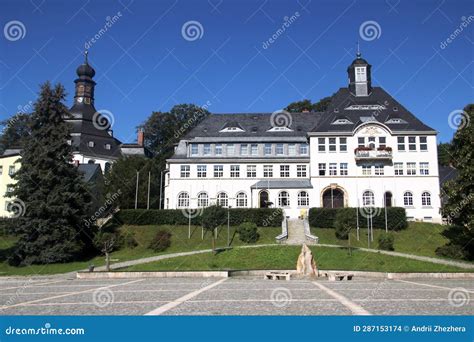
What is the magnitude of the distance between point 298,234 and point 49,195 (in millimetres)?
20541

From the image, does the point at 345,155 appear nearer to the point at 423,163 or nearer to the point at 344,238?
the point at 423,163

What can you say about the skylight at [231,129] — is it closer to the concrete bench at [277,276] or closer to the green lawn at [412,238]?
the green lawn at [412,238]

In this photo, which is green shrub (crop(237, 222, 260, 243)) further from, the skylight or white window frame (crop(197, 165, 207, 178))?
the skylight

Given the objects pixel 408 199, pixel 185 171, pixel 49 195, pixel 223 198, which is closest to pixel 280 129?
pixel 223 198

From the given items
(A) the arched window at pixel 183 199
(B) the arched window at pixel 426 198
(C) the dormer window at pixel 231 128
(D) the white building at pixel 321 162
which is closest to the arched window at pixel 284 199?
(D) the white building at pixel 321 162

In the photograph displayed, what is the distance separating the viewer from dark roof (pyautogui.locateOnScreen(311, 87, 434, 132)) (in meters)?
49.7

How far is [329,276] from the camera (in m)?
21.8

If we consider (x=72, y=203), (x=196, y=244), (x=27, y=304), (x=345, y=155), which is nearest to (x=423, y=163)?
(x=345, y=155)

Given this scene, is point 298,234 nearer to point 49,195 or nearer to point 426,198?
point 426,198

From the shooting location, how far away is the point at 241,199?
51.0 m

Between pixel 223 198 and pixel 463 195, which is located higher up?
pixel 223 198

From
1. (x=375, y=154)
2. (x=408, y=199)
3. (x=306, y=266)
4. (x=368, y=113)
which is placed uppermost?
(x=368, y=113)

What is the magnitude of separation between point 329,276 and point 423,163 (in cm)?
3145

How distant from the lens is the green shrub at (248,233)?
36594mm
